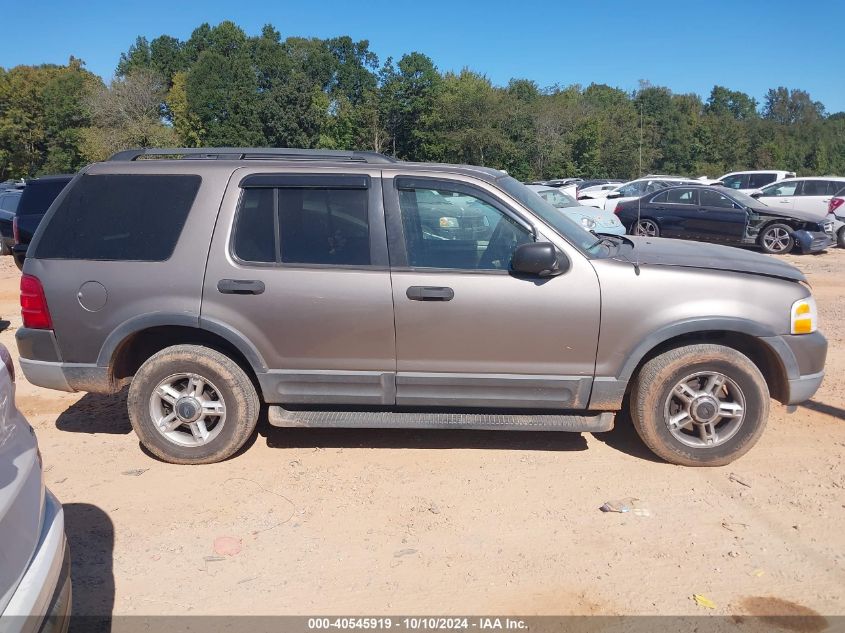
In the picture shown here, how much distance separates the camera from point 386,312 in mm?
4477

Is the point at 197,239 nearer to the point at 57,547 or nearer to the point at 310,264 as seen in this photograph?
the point at 310,264

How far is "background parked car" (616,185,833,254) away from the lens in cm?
1503

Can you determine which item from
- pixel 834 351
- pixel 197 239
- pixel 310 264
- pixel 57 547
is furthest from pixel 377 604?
pixel 834 351

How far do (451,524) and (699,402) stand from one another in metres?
1.78

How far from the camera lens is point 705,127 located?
63938 millimetres

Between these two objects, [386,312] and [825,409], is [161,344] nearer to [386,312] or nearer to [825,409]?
[386,312]

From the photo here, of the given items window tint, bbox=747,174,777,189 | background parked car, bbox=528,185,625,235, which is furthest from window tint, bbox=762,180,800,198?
background parked car, bbox=528,185,625,235

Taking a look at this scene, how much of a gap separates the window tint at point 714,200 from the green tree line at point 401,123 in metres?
42.4

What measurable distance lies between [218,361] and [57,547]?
2.12m

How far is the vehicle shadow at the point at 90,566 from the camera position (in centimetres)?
324

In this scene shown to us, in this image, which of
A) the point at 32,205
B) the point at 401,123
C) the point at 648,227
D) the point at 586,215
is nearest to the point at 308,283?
the point at 32,205

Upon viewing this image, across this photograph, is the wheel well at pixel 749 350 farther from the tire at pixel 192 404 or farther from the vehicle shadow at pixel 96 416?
the vehicle shadow at pixel 96 416

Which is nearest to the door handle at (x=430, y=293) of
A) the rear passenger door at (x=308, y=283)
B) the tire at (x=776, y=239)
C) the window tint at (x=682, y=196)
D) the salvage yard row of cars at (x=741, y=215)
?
the rear passenger door at (x=308, y=283)

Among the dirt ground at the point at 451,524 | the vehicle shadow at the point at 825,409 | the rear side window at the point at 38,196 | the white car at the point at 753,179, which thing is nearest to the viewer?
the dirt ground at the point at 451,524
